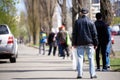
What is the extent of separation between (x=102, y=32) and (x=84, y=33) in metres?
2.87

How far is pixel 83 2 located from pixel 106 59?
10396 mm

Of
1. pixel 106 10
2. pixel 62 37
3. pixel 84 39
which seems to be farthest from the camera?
pixel 62 37

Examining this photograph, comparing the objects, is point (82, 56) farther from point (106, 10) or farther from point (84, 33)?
point (106, 10)

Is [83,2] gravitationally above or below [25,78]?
above

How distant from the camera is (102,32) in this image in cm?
1736

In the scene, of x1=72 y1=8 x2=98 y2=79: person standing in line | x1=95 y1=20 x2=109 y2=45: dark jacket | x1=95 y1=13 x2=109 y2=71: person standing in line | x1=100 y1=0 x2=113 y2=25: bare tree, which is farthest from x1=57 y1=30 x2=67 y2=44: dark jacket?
x1=72 y1=8 x2=98 y2=79: person standing in line

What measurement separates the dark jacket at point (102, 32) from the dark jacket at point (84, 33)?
263 cm

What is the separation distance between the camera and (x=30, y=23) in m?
73.9

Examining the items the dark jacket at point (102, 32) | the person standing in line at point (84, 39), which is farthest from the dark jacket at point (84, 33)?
the dark jacket at point (102, 32)

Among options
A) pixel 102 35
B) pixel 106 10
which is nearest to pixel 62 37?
pixel 106 10

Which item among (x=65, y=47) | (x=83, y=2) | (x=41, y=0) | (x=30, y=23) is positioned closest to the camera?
(x=83, y=2)

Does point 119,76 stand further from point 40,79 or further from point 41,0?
point 41,0

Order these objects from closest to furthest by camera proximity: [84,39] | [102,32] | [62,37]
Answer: [84,39] < [102,32] < [62,37]

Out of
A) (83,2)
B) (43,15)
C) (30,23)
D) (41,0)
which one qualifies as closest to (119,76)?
(83,2)
